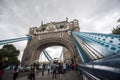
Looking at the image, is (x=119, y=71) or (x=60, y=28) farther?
(x=60, y=28)

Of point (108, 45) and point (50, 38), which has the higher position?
point (50, 38)

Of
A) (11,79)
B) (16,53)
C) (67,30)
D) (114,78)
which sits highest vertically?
(67,30)

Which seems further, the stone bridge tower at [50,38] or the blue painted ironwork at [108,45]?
the stone bridge tower at [50,38]

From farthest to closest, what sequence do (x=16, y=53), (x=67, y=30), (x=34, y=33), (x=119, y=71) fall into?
(x=16, y=53) → (x=34, y=33) → (x=67, y=30) → (x=119, y=71)

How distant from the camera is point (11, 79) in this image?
802 cm

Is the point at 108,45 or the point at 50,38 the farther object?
the point at 50,38

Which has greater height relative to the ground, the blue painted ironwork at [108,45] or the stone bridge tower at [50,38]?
the stone bridge tower at [50,38]

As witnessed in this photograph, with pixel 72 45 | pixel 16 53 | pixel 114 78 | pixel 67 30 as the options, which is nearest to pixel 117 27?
pixel 72 45

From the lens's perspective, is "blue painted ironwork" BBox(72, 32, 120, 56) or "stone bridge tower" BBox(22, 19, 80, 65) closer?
"blue painted ironwork" BBox(72, 32, 120, 56)

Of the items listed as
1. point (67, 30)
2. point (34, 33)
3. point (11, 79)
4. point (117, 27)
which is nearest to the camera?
point (11, 79)

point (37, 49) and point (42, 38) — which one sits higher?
point (42, 38)

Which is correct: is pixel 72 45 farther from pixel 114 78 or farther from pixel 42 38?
pixel 114 78

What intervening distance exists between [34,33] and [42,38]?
291 cm

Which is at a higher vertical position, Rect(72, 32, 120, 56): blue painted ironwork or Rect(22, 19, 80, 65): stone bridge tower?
Rect(22, 19, 80, 65): stone bridge tower
